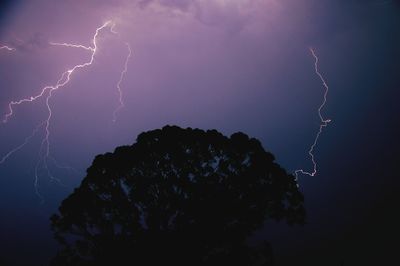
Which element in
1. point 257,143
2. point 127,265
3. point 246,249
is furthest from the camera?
point 257,143

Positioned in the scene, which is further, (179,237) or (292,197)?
(292,197)

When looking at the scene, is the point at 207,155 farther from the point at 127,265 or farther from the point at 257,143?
the point at 127,265

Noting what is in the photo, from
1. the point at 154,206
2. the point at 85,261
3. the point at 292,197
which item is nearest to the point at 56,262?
the point at 85,261

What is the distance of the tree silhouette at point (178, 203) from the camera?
37.7ft

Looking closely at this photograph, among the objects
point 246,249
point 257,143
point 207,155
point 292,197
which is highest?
point 257,143

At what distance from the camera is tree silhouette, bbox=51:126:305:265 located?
452 inches

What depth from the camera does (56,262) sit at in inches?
482

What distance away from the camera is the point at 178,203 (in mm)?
11742

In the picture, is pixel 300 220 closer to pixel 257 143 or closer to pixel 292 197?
pixel 292 197

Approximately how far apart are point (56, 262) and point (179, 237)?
5279 mm

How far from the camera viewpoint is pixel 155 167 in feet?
39.8

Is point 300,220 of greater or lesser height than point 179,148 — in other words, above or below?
below

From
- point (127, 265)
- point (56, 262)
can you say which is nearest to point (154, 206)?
point (127, 265)

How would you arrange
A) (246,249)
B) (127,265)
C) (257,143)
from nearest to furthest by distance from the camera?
(127,265)
(246,249)
(257,143)
